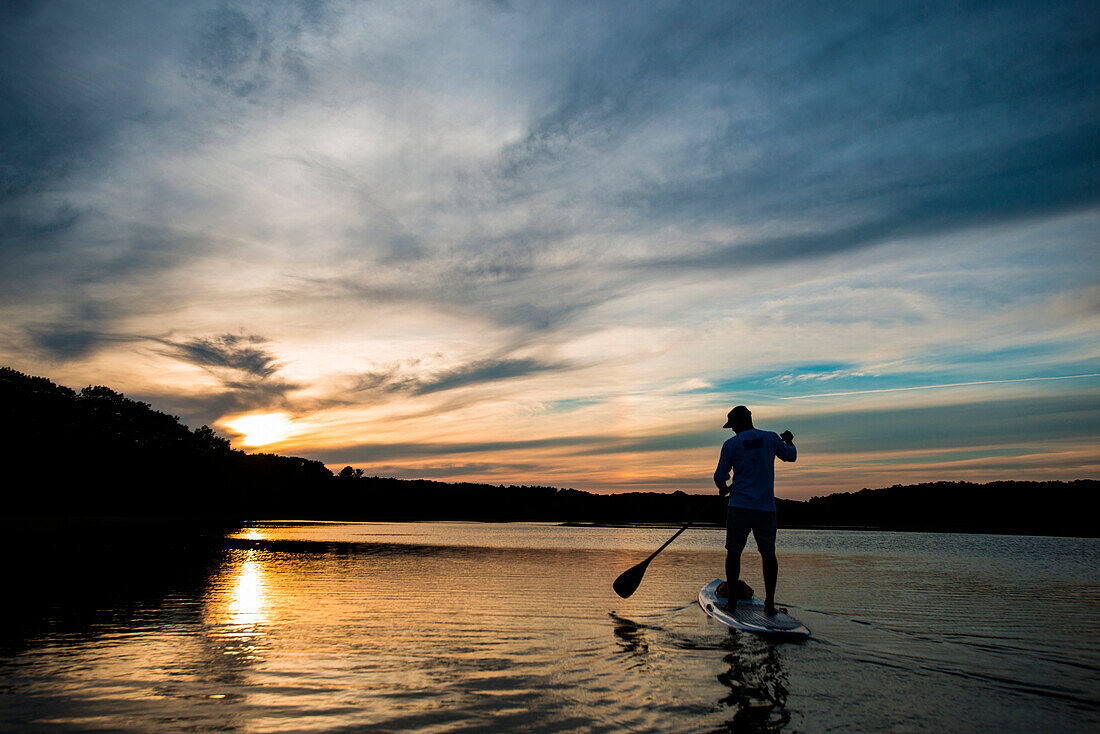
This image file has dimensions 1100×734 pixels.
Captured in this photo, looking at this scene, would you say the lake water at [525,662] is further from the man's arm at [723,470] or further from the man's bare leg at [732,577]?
the man's arm at [723,470]

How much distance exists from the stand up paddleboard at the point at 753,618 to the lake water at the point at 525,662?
19 centimetres

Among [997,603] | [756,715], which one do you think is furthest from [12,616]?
[997,603]

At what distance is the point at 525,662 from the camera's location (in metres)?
7.07

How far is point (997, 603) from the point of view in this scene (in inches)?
511

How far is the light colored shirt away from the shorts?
0.31 ft

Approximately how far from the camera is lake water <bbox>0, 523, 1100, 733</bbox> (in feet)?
16.8

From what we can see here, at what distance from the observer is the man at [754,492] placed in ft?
31.7

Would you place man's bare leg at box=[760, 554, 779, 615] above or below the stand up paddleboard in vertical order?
above

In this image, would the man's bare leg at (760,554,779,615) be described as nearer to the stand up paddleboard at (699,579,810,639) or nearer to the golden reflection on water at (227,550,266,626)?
the stand up paddleboard at (699,579,810,639)

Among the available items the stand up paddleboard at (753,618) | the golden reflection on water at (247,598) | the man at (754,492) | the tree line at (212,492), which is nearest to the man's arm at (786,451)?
the man at (754,492)

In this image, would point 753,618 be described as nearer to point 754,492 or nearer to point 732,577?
point 732,577

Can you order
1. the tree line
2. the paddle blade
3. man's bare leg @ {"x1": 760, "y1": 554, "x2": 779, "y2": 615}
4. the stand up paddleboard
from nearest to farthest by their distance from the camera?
the stand up paddleboard < man's bare leg @ {"x1": 760, "y1": 554, "x2": 779, "y2": 615} < the paddle blade < the tree line

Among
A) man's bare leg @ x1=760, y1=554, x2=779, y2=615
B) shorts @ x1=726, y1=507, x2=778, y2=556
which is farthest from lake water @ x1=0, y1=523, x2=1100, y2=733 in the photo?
shorts @ x1=726, y1=507, x2=778, y2=556

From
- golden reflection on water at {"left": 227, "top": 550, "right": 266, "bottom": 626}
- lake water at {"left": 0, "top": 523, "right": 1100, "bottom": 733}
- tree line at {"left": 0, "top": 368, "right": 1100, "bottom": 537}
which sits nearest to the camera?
lake water at {"left": 0, "top": 523, "right": 1100, "bottom": 733}
